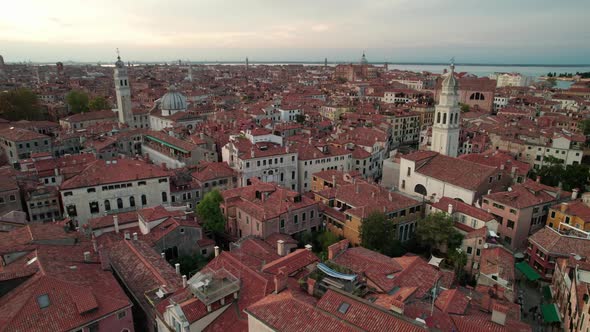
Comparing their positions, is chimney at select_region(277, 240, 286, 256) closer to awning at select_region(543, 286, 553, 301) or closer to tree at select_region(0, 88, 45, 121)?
awning at select_region(543, 286, 553, 301)

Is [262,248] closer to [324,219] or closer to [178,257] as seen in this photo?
[178,257]

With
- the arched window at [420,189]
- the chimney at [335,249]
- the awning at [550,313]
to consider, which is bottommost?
the awning at [550,313]

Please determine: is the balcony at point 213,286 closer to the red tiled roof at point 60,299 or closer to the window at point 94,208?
the red tiled roof at point 60,299

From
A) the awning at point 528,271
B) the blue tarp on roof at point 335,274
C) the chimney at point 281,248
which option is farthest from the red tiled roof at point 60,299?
the awning at point 528,271

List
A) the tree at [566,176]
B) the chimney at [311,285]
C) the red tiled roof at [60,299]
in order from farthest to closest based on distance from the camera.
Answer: the tree at [566,176]
the chimney at [311,285]
the red tiled roof at [60,299]

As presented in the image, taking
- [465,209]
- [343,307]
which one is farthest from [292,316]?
[465,209]

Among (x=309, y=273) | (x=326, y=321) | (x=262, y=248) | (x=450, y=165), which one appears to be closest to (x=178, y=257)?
(x=262, y=248)

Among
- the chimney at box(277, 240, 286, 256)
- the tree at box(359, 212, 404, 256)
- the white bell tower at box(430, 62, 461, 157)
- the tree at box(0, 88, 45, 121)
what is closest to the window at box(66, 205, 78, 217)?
the chimney at box(277, 240, 286, 256)
